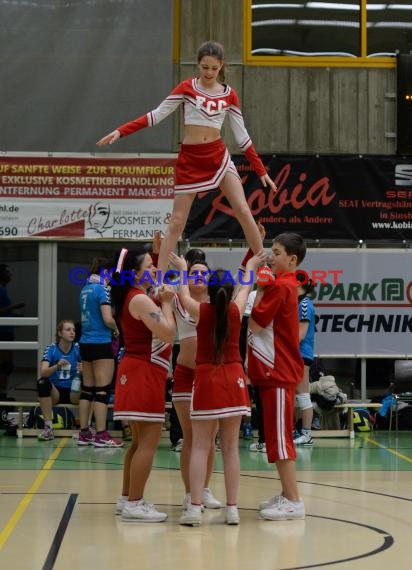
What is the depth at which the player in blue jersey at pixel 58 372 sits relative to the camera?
1134 cm

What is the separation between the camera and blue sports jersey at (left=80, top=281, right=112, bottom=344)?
1079cm

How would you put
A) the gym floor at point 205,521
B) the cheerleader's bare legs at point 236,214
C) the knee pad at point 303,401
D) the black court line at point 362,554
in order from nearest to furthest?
1. the black court line at point 362,554
2. the gym floor at point 205,521
3. the cheerleader's bare legs at point 236,214
4. the knee pad at point 303,401

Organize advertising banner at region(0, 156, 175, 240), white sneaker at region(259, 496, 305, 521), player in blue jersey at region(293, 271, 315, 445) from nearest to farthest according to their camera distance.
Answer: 1. white sneaker at region(259, 496, 305, 521)
2. player in blue jersey at region(293, 271, 315, 445)
3. advertising banner at region(0, 156, 175, 240)

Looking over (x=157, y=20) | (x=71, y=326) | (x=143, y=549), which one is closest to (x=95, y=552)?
(x=143, y=549)

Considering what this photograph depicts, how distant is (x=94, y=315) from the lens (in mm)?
10867

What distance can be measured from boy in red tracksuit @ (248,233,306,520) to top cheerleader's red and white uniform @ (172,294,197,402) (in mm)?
409

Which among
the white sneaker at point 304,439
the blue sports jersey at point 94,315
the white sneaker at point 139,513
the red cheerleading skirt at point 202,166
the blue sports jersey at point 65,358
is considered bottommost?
the white sneaker at point 304,439

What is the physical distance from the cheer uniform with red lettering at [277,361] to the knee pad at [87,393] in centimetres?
460

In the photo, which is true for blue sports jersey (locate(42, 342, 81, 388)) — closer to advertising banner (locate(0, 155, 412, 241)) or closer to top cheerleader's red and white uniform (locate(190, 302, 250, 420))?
advertising banner (locate(0, 155, 412, 241))

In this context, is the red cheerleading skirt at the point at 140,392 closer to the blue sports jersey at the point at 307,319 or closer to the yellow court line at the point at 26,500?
the yellow court line at the point at 26,500

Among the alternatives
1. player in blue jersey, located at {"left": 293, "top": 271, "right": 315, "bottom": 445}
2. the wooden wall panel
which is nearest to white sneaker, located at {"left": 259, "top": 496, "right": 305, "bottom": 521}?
player in blue jersey, located at {"left": 293, "top": 271, "right": 315, "bottom": 445}

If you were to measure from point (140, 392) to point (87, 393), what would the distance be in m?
4.80

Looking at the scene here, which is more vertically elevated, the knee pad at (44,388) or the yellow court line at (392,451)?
the knee pad at (44,388)

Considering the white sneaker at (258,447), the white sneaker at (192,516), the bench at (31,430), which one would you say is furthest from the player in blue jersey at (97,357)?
the white sneaker at (192,516)
